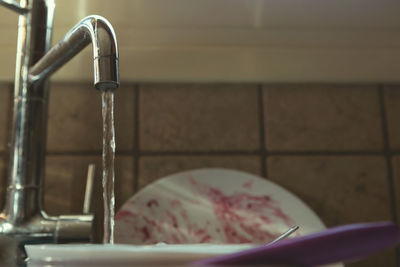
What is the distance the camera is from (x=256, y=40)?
2.29 ft

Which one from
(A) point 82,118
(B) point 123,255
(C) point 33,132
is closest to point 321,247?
(B) point 123,255

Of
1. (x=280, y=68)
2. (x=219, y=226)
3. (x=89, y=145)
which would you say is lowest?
(x=219, y=226)

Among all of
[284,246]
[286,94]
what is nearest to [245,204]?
[286,94]

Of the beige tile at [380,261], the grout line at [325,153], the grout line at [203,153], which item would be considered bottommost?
the beige tile at [380,261]

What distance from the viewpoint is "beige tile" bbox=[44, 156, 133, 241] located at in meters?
0.61

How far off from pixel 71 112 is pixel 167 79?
0.15 metres

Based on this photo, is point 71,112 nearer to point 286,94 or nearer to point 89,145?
point 89,145

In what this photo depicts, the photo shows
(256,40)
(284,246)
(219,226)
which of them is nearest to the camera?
(284,246)

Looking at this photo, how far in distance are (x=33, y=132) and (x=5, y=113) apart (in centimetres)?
16

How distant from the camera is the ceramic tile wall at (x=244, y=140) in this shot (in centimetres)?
63

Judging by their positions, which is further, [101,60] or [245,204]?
[245,204]

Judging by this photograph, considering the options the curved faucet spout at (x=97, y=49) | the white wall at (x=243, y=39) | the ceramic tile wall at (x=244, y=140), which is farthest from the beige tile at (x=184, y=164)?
the curved faucet spout at (x=97, y=49)

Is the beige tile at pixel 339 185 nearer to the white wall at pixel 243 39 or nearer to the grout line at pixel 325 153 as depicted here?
the grout line at pixel 325 153

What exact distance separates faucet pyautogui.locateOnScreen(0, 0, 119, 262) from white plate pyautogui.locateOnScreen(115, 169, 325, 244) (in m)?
0.11
